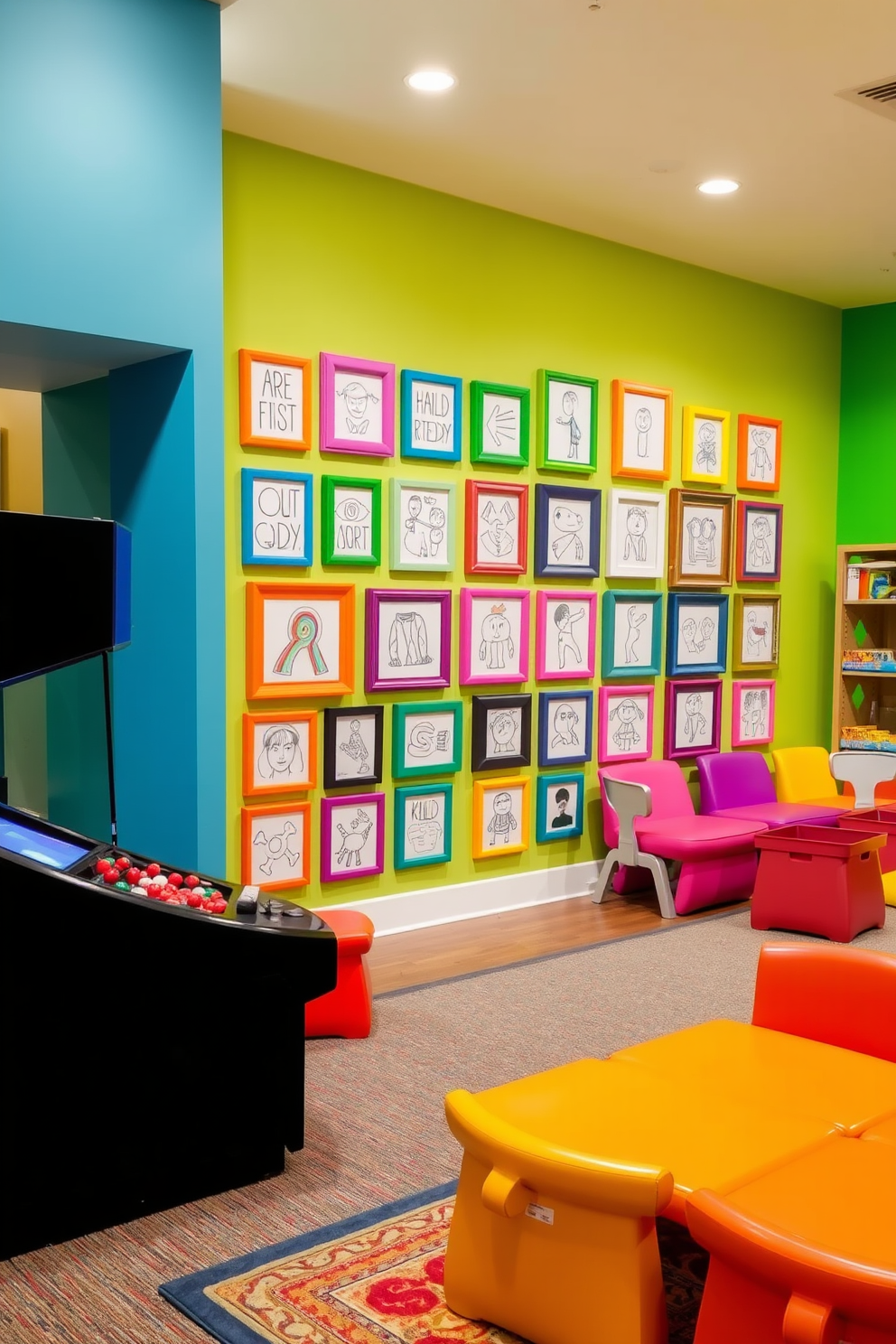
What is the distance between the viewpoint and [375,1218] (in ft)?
8.61

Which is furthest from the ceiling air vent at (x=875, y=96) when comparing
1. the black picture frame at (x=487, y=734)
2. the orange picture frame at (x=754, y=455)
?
the black picture frame at (x=487, y=734)

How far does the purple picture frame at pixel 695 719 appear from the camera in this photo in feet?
20.3

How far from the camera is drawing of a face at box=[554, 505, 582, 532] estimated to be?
5602 mm

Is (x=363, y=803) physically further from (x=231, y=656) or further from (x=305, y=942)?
(x=305, y=942)

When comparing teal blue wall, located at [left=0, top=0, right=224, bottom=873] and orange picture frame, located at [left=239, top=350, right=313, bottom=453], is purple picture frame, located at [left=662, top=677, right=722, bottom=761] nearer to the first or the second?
orange picture frame, located at [left=239, top=350, right=313, bottom=453]

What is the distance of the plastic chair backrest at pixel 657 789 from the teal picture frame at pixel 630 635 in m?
0.46

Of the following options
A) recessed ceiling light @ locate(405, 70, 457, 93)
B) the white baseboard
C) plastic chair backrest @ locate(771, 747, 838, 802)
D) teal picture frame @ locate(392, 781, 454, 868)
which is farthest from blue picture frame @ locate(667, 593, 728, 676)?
recessed ceiling light @ locate(405, 70, 457, 93)

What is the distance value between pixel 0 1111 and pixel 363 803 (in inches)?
102

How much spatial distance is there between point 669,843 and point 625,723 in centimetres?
83

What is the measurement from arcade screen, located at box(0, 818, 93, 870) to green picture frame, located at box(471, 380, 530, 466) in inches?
114

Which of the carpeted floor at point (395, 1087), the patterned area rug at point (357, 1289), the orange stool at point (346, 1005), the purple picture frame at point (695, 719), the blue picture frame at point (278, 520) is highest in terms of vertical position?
the blue picture frame at point (278, 520)

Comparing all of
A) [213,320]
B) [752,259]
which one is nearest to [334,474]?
[213,320]

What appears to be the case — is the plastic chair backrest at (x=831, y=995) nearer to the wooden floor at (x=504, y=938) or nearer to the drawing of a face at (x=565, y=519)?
the wooden floor at (x=504, y=938)

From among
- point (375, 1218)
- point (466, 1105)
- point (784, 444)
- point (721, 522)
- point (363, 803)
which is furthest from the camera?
point (784, 444)
